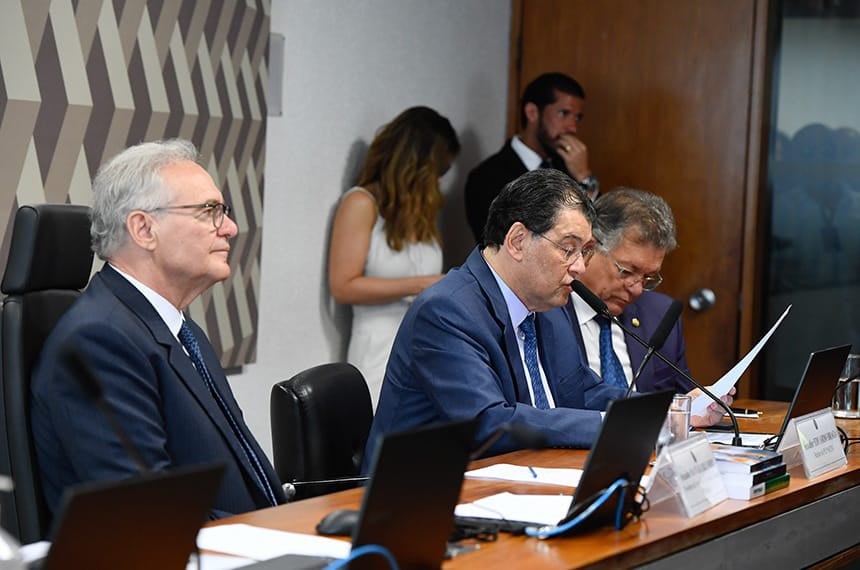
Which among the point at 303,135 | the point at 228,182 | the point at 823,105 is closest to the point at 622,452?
the point at 228,182

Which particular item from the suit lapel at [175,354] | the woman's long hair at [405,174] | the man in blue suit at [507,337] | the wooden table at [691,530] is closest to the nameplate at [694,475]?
the wooden table at [691,530]

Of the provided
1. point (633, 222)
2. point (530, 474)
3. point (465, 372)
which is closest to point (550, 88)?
point (633, 222)

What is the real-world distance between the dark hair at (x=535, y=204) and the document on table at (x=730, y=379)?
446 millimetres

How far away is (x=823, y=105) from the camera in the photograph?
438cm

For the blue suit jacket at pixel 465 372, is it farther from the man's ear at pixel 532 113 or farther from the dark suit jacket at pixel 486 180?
the man's ear at pixel 532 113

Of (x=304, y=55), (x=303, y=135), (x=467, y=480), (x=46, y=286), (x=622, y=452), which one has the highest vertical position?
(x=304, y=55)

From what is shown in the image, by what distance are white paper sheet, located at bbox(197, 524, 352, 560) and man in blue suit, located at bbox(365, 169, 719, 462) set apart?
2.28ft

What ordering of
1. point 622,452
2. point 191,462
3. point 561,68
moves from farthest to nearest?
point 561,68 < point 191,462 < point 622,452

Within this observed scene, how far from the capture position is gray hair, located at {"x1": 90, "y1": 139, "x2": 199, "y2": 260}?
6.63 ft

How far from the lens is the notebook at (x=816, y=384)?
89.1 inches

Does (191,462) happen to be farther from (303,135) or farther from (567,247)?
(303,135)

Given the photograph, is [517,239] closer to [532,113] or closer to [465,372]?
[465,372]

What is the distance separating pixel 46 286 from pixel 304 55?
2.06 metres

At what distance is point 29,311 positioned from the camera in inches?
75.9
